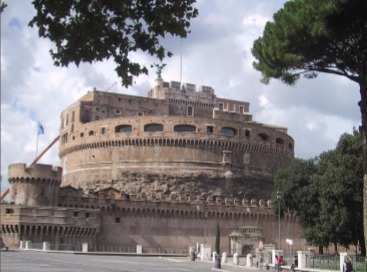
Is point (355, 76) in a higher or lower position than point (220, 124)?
lower

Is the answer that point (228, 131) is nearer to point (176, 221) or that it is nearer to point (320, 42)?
point (176, 221)

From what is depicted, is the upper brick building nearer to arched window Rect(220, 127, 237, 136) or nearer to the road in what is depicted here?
arched window Rect(220, 127, 237, 136)

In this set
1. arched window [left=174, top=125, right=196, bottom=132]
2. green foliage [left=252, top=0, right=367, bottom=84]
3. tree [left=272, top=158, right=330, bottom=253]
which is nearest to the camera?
green foliage [left=252, top=0, right=367, bottom=84]

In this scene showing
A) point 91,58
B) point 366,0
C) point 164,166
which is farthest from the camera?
point 164,166

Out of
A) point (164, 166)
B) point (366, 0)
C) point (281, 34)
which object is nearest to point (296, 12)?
point (281, 34)

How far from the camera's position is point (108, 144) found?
68375 millimetres

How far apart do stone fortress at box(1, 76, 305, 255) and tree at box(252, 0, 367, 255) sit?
29.1m

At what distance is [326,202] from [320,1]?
1739 cm

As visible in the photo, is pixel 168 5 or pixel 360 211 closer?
pixel 168 5

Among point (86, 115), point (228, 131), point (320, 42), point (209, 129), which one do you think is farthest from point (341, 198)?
point (86, 115)

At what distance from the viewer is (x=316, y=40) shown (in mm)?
22094

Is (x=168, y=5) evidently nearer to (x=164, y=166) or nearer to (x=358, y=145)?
(x=358, y=145)

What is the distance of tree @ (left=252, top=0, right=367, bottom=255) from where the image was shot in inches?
835

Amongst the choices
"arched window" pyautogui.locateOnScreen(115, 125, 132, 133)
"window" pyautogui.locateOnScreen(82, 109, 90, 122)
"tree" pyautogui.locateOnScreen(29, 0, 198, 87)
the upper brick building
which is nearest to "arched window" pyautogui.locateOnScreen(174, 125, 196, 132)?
the upper brick building
